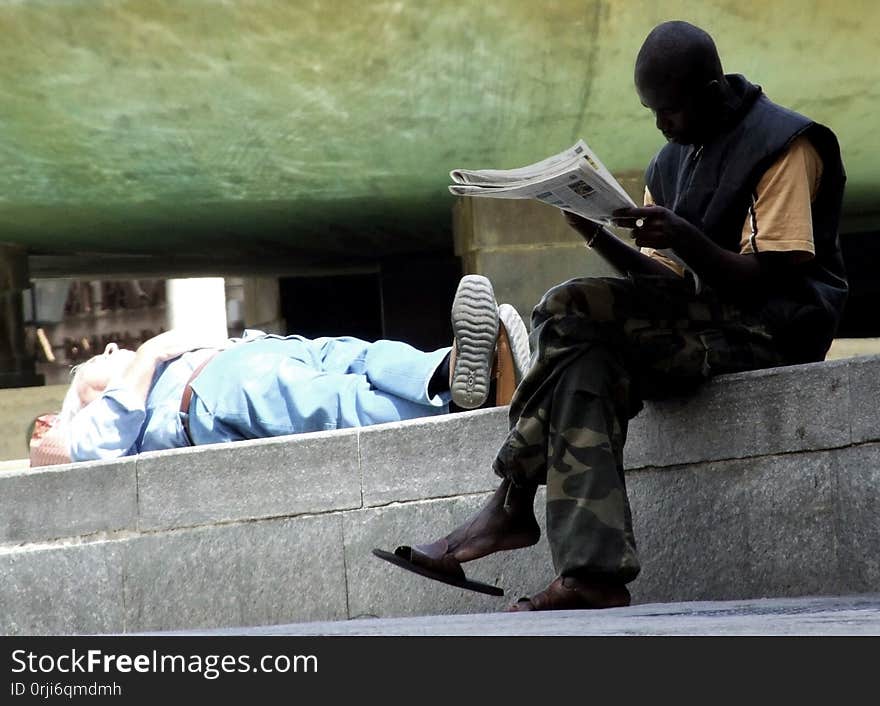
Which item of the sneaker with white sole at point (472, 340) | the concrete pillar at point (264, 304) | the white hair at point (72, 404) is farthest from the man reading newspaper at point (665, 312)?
the concrete pillar at point (264, 304)

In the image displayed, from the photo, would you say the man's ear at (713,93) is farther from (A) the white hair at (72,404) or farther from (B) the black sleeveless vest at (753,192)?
(A) the white hair at (72,404)

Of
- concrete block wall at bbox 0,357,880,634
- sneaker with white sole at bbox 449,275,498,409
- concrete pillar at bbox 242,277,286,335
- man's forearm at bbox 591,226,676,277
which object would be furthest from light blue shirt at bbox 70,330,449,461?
concrete pillar at bbox 242,277,286,335

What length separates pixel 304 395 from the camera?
232 inches

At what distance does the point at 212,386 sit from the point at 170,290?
15.5 metres

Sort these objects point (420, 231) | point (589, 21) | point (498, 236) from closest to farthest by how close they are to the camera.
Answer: point (589, 21) → point (498, 236) → point (420, 231)

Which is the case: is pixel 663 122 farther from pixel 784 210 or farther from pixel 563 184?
A: pixel 563 184

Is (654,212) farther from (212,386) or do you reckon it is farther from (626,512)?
(212,386)

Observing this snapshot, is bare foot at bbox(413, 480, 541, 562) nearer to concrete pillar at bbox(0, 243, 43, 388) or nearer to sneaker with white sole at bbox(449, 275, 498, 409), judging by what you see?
sneaker with white sole at bbox(449, 275, 498, 409)

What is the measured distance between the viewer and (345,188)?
9.41m

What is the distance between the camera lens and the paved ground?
236 centimetres

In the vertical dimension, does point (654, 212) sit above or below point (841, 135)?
below

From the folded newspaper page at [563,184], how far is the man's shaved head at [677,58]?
0.47 meters
